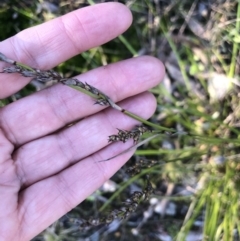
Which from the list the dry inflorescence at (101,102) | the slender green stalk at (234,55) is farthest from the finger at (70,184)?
the slender green stalk at (234,55)

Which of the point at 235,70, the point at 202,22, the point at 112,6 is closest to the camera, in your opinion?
the point at 112,6

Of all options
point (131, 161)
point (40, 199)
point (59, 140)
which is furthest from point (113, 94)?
point (131, 161)

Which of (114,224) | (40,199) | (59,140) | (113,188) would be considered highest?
(59,140)

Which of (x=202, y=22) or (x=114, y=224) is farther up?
(x=202, y=22)

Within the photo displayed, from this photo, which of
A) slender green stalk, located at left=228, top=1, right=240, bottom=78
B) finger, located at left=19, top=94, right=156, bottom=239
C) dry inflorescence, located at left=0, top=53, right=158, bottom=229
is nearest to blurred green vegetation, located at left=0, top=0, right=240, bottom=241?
slender green stalk, located at left=228, top=1, right=240, bottom=78

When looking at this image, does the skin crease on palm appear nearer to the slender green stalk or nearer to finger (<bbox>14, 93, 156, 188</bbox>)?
finger (<bbox>14, 93, 156, 188</bbox>)

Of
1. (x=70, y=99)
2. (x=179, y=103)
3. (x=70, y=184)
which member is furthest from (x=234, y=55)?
(x=70, y=184)

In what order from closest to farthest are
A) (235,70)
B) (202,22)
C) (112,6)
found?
(112,6)
(235,70)
(202,22)

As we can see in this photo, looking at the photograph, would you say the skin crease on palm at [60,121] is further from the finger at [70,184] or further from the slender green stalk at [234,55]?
the slender green stalk at [234,55]

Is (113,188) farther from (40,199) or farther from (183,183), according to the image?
(40,199)
